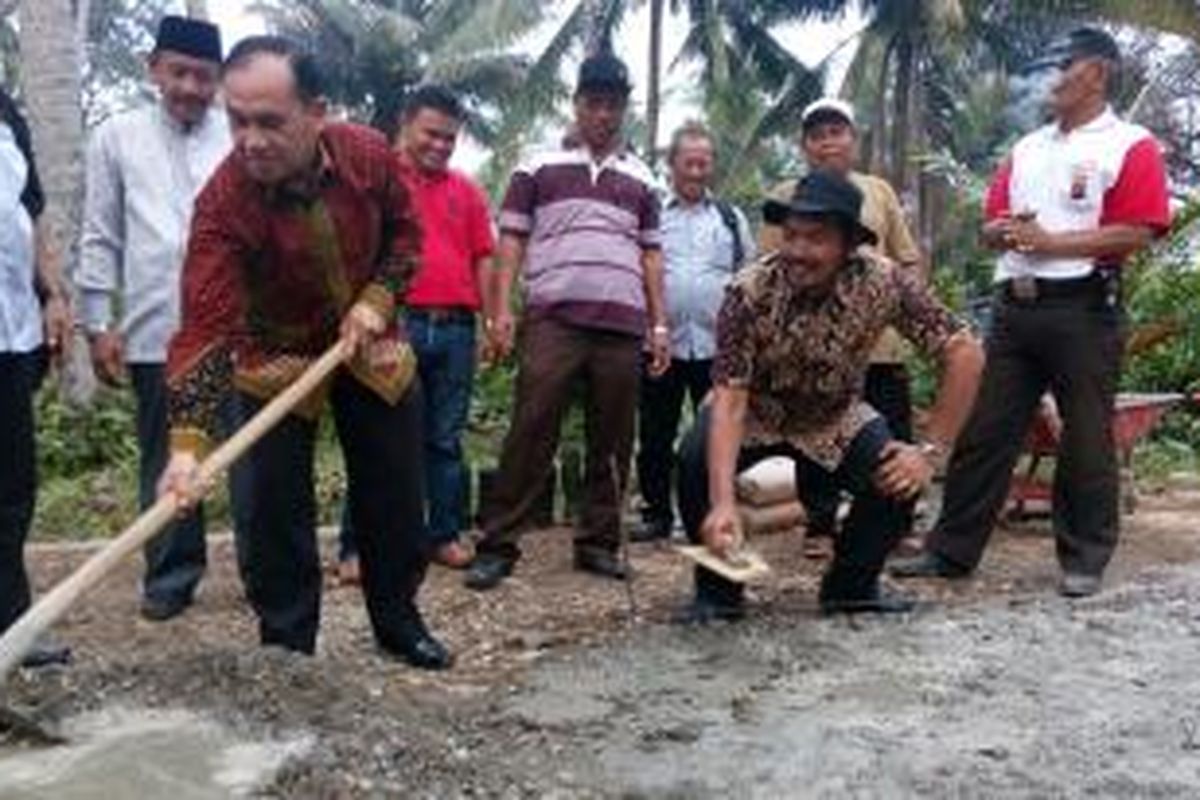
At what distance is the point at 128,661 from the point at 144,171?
1.62 metres

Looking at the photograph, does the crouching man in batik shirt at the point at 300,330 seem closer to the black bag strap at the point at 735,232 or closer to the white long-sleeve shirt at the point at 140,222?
the white long-sleeve shirt at the point at 140,222

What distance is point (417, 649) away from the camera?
15.1 feet

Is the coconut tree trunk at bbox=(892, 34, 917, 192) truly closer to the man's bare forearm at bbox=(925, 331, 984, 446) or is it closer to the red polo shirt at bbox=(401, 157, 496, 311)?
the red polo shirt at bbox=(401, 157, 496, 311)

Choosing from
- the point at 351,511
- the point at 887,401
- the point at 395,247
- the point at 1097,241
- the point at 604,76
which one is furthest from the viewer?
the point at 887,401

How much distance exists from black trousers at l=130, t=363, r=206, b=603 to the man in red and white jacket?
271cm

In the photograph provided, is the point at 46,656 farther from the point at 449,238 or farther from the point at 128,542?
the point at 449,238

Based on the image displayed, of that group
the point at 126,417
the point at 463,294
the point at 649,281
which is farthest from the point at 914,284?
the point at 126,417

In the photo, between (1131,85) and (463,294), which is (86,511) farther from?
(1131,85)

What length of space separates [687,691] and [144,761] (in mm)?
1549

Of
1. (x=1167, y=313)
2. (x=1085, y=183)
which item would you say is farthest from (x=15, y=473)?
(x=1167, y=313)

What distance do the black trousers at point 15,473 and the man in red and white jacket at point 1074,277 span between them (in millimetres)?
3154

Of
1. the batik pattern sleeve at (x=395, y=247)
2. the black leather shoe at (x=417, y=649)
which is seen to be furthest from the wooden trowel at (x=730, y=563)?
the batik pattern sleeve at (x=395, y=247)

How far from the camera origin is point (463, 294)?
5938 millimetres

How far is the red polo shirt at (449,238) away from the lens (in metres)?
5.87
